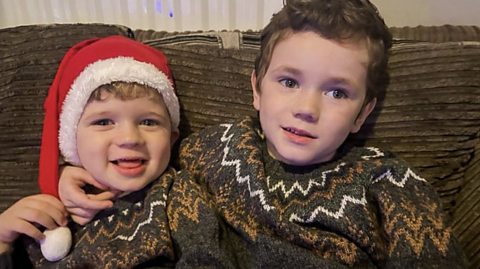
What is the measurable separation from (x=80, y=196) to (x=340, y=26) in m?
0.62

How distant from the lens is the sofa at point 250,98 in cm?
119

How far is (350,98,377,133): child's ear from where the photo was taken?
1.14m

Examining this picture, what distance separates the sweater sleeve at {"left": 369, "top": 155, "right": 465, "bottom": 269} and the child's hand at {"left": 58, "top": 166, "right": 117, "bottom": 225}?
55cm

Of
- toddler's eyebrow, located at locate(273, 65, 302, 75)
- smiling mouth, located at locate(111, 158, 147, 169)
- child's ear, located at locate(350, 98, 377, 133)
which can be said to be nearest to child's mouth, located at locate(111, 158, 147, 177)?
smiling mouth, located at locate(111, 158, 147, 169)

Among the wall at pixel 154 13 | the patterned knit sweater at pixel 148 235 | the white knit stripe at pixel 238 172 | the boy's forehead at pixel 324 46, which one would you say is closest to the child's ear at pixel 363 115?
the boy's forehead at pixel 324 46

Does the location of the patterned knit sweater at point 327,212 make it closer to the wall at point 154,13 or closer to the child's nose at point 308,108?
the child's nose at point 308,108

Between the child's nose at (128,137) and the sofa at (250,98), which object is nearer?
the child's nose at (128,137)

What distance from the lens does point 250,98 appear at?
1.26 meters

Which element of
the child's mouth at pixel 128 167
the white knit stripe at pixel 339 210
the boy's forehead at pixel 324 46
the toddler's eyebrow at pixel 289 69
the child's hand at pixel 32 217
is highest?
the boy's forehead at pixel 324 46

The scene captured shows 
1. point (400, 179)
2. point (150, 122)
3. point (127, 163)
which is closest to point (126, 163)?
point (127, 163)

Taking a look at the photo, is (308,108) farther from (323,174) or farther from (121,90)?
(121,90)

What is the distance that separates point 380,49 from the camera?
110 centimetres

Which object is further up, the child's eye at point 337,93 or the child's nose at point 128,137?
the child's eye at point 337,93

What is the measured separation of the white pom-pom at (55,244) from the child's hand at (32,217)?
0.01m
